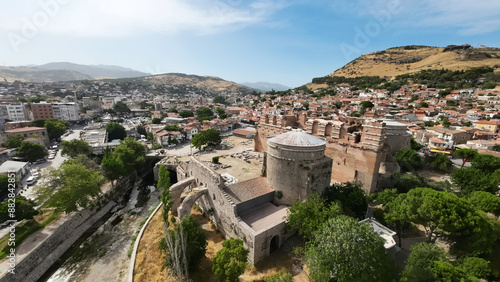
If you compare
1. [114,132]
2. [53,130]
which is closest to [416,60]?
[114,132]

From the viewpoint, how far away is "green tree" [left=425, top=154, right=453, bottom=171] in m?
32.0

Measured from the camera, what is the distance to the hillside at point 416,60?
116m

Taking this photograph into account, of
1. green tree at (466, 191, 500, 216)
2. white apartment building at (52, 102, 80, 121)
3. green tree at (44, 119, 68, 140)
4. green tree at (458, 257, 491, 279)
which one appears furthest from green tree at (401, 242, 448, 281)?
white apartment building at (52, 102, 80, 121)

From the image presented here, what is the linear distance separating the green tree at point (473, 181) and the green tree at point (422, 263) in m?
15.6

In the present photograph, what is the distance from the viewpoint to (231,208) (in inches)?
770

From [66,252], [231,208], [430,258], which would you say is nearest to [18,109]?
[66,252]

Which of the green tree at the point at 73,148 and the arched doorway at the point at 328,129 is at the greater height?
the arched doorway at the point at 328,129

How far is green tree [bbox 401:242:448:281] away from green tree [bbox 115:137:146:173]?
130 feet

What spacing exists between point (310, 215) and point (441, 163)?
28616mm

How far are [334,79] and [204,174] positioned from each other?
153 metres

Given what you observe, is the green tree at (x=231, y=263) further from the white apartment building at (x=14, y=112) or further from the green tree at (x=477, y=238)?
the white apartment building at (x=14, y=112)

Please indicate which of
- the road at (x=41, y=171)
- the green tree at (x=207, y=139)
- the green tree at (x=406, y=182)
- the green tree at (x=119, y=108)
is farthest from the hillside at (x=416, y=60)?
the road at (x=41, y=171)

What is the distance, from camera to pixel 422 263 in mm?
13547

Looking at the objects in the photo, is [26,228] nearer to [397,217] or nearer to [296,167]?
[296,167]
